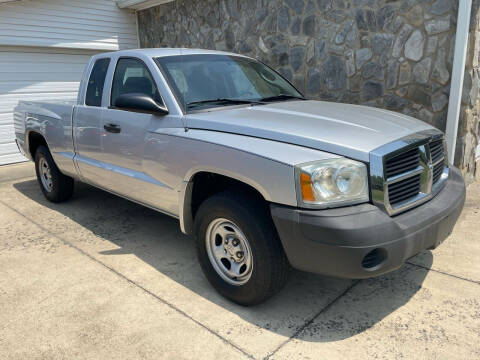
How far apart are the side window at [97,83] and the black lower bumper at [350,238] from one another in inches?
103

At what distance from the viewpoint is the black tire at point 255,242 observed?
2.71 metres

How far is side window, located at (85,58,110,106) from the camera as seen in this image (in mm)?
4293

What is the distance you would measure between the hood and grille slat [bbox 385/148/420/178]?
0.42ft

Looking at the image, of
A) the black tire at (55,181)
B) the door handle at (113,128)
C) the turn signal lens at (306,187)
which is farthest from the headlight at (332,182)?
the black tire at (55,181)

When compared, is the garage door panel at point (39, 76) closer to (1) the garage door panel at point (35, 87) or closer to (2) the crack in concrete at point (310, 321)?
(1) the garage door panel at point (35, 87)

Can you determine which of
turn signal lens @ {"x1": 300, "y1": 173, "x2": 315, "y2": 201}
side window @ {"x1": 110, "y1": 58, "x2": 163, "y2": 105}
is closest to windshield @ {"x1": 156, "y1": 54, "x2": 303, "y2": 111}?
side window @ {"x1": 110, "y1": 58, "x2": 163, "y2": 105}

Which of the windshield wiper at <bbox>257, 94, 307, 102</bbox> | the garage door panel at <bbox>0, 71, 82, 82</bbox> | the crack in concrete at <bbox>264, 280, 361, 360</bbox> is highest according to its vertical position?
the garage door panel at <bbox>0, 71, 82, 82</bbox>

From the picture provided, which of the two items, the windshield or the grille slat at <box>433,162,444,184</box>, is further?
the windshield

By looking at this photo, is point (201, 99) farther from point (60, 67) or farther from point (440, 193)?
point (60, 67)

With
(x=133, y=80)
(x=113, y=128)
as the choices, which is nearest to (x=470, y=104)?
(x=133, y=80)

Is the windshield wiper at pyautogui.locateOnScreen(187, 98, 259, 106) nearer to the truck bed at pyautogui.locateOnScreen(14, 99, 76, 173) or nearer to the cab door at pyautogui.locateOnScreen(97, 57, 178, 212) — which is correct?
the cab door at pyautogui.locateOnScreen(97, 57, 178, 212)

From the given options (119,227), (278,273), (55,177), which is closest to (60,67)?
(55,177)

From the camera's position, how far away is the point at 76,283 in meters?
3.46

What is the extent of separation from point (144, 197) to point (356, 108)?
205 cm
